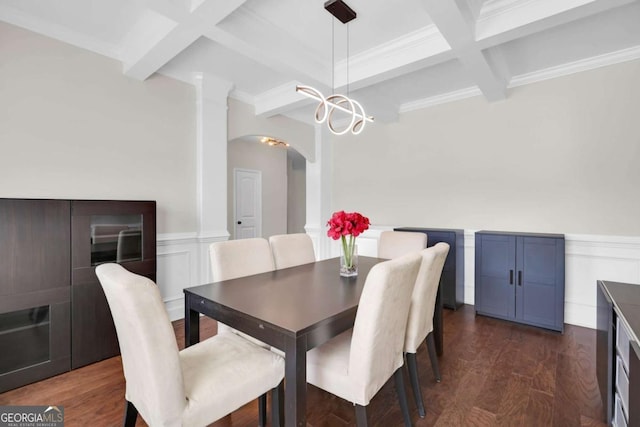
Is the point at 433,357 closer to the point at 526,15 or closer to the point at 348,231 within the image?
the point at 348,231

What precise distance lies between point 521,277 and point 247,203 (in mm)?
4452

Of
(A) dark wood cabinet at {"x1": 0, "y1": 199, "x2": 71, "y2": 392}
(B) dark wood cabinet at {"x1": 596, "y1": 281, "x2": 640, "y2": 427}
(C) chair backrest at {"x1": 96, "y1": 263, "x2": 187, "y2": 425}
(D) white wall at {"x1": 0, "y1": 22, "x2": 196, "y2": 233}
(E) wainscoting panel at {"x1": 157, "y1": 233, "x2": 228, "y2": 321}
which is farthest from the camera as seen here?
(E) wainscoting panel at {"x1": 157, "y1": 233, "x2": 228, "y2": 321}

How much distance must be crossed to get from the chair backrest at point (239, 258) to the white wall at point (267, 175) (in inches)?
129

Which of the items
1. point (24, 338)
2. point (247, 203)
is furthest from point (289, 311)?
point (247, 203)

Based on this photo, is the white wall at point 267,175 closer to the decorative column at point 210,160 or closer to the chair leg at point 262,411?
the decorative column at point 210,160

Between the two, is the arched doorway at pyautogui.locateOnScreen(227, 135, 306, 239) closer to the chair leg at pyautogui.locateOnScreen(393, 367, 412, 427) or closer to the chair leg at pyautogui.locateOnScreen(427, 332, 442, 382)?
the chair leg at pyautogui.locateOnScreen(427, 332, 442, 382)

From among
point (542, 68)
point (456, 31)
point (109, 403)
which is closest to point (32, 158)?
point (109, 403)

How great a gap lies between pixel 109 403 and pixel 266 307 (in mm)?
1358

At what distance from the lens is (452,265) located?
140 inches

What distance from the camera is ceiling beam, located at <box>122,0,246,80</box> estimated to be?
200 centimetres

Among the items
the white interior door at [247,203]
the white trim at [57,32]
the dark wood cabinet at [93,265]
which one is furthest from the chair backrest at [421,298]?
the white interior door at [247,203]

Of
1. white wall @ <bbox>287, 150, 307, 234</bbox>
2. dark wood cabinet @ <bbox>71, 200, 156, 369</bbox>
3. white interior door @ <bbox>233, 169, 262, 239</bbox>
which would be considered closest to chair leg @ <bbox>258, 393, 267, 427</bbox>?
dark wood cabinet @ <bbox>71, 200, 156, 369</bbox>

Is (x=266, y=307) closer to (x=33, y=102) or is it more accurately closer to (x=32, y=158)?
(x=32, y=158)

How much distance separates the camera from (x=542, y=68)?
3.20 metres
